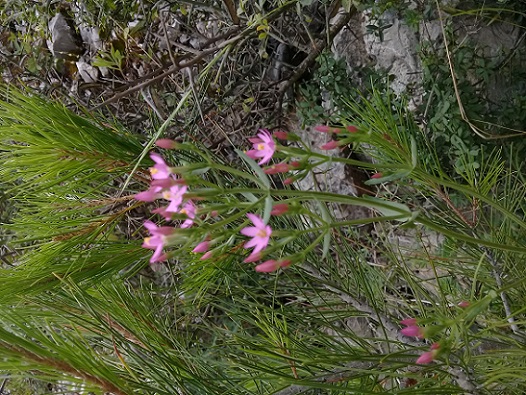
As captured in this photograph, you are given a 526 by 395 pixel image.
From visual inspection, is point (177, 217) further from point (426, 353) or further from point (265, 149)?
point (426, 353)

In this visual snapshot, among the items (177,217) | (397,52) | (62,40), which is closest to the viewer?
(177,217)

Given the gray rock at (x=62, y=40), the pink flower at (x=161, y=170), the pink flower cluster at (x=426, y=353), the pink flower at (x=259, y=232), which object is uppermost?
the pink flower at (x=161, y=170)

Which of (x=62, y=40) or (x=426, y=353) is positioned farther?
(x=62, y=40)

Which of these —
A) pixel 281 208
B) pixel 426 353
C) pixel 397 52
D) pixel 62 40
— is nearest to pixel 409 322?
pixel 426 353

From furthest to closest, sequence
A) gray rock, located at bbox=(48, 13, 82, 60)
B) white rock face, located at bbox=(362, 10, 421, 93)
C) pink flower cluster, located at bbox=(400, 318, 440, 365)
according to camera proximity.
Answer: gray rock, located at bbox=(48, 13, 82, 60), white rock face, located at bbox=(362, 10, 421, 93), pink flower cluster, located at bbox=(400, 318, 440, 365)

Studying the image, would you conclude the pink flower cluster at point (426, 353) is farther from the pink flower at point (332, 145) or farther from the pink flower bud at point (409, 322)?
the pink flower at point (332, 145)

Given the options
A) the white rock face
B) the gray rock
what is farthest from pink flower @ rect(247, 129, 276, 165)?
the gray rock

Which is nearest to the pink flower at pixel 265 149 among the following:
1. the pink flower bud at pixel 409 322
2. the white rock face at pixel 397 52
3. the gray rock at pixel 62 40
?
the pink flower bud at pixel 409 322

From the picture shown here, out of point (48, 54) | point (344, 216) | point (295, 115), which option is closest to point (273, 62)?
point (295, 115)

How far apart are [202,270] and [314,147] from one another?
2.28ft

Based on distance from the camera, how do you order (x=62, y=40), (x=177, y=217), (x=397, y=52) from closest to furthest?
(x=177, y=217) → (x=397, y=52) → (x=62, y=40)

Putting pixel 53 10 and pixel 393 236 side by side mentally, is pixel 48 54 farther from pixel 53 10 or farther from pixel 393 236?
pixel 393 236

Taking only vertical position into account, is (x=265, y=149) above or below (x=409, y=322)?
above

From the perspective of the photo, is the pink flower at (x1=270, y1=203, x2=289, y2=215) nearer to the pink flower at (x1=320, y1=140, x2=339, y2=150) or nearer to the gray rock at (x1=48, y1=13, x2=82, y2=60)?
the pink flower at (x1=320, y1=140, x2=339, y2=150)
